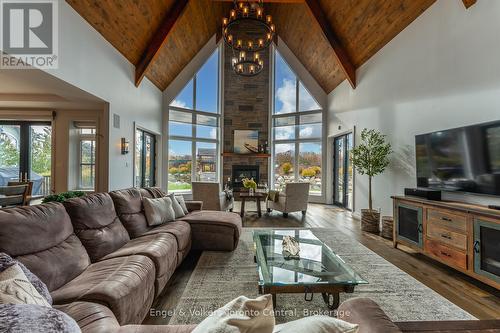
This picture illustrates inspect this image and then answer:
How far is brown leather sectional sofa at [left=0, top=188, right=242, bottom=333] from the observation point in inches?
57.1

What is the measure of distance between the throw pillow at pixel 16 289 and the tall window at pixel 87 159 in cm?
514

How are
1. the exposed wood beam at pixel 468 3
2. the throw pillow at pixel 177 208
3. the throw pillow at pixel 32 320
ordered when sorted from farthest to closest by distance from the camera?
the throw pillow at pixel 177 208 < the exposed wood beam at pixel 468 3 < the throw pillow at pixel 32 320

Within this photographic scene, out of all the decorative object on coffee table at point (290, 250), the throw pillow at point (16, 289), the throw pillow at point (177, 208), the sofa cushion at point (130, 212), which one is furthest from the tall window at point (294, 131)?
the throw pillow at point (16, 289)

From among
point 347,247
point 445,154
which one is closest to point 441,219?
point 445,154

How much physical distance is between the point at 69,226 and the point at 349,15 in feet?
19.5

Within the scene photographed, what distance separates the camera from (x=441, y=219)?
2914 millimetres

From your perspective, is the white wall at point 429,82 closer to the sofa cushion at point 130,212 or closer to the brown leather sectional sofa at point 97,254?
the brown leather sectional sofa at point 97,254

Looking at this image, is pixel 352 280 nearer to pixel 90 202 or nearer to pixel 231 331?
pixel 231 331

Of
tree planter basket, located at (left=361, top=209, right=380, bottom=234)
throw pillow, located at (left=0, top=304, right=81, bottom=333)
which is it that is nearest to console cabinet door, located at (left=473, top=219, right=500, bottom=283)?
tree planter basket, located at (left=361, top=209, right=380, bottom=234)

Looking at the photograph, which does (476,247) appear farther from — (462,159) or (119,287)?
(119,287)

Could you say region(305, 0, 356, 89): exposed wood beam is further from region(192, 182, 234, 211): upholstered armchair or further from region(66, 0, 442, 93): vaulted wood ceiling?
region(192, 182, 234, 211): upholstered armchair

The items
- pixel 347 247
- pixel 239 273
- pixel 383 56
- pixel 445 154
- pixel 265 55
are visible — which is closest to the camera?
pixel 239 273

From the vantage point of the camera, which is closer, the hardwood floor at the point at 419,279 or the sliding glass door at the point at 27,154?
the hardwood floor at the point at 419,279

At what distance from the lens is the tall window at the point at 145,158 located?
6398 millimetres
